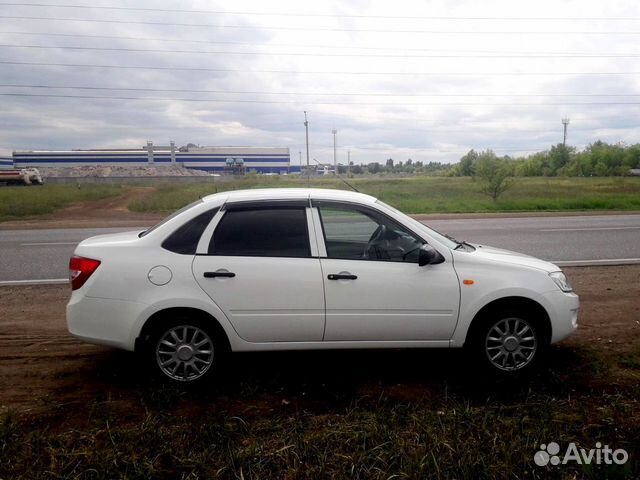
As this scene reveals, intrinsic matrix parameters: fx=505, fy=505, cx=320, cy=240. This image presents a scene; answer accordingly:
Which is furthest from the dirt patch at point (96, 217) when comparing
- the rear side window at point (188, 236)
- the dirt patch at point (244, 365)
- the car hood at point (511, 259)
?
the car hood at point (511, 259)

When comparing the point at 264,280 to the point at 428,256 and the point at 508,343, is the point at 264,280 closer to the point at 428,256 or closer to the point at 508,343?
the point at 428,256

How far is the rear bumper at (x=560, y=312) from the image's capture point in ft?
14.1

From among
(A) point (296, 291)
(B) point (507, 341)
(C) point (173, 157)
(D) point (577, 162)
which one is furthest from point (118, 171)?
(B) point (507, 341)

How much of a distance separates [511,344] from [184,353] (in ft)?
8.93

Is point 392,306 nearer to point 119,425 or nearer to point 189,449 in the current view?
point 189,449

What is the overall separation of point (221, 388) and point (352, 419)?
3.90 ft

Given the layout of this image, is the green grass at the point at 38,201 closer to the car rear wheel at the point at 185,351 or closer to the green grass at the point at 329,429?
the car rear wheel at the point at 185,351

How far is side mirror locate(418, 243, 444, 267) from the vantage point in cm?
416

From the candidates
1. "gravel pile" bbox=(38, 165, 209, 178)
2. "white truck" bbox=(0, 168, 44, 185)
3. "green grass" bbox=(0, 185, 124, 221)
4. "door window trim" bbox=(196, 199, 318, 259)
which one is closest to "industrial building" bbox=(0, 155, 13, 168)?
"gravel pile" bbox=(38, 165, 209, 178)

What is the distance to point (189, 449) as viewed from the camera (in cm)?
315

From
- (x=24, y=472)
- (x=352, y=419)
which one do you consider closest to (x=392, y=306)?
(x=352, y=419)

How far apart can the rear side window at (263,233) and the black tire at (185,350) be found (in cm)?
64

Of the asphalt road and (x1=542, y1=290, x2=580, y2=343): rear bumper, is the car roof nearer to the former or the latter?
(x1=542, y1=290, x2=580, y2=343): rear bumper

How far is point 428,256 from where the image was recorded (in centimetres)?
416
